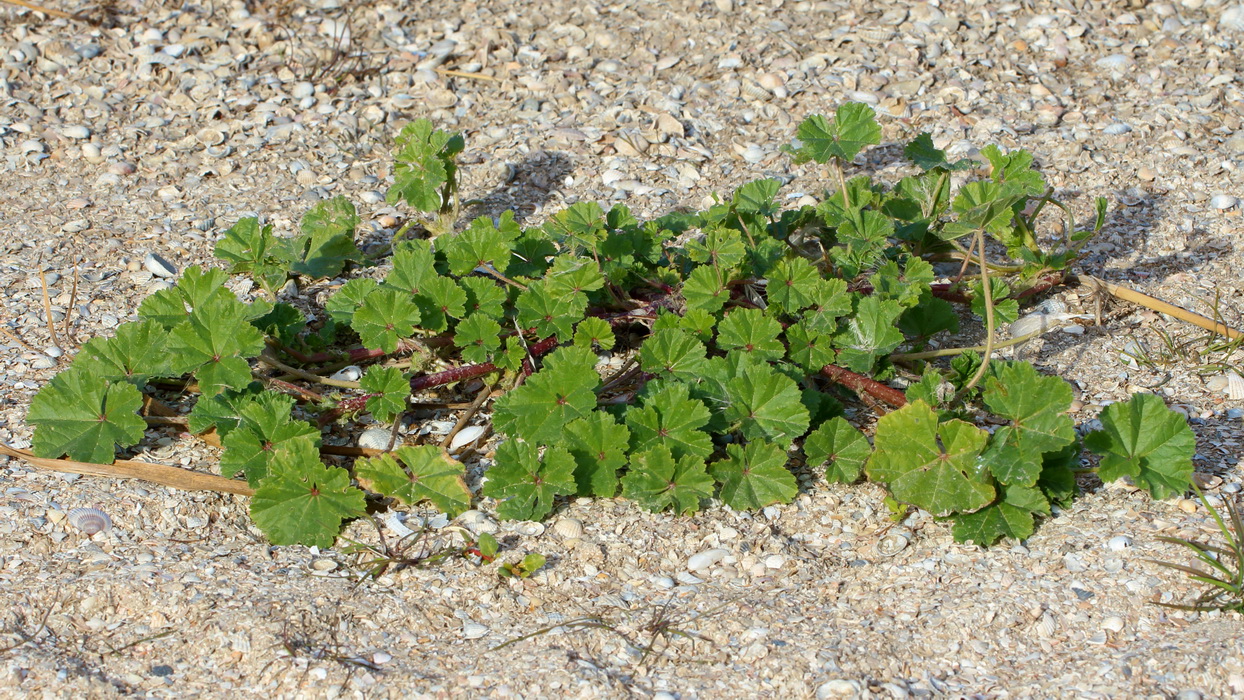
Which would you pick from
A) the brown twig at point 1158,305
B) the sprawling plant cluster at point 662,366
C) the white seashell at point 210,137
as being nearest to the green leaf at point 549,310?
the sprawling plant cluster at point 662,366

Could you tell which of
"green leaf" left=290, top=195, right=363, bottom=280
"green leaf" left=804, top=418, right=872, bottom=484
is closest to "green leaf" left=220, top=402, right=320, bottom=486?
"green leaf" left=290, top=195, right=363, bottom=280

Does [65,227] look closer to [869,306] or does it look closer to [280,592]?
[280,592]

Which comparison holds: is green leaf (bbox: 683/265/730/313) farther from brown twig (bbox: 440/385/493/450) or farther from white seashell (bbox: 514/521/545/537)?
white seashell (bbox: 514/521/545/537)

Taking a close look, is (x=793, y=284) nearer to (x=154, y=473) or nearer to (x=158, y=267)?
(x=154, y=473)

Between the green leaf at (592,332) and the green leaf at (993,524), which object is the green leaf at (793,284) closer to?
the green leaf at (592,332)

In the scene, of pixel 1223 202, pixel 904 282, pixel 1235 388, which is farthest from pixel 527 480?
pixel 1223 202

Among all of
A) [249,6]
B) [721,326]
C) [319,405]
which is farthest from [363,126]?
[721,326]

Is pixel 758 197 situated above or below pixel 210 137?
above
